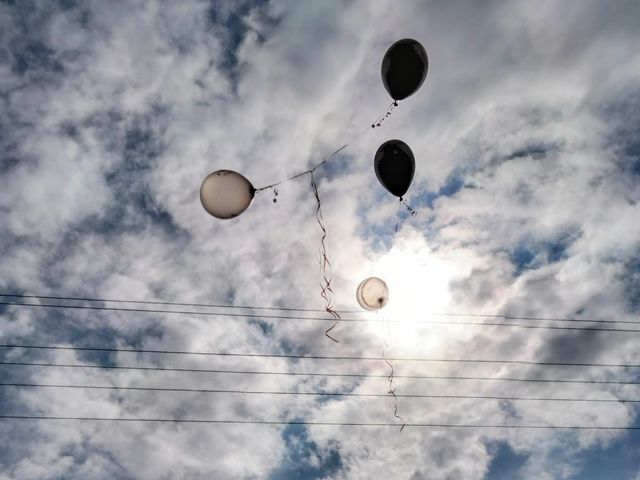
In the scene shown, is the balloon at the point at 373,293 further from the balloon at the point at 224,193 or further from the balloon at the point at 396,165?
the balloon at the point at 224,193

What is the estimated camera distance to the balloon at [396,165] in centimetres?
536

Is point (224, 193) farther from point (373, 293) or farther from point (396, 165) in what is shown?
point (373, 293)

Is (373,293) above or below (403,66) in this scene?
below

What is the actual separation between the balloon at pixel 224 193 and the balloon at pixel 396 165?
6.34 ft

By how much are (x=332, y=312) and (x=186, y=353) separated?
4.09 m

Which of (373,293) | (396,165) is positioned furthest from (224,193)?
(373,293)

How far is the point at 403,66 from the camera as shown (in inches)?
205

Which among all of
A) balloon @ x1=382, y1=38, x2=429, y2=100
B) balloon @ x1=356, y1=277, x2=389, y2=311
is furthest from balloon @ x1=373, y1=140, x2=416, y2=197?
balloon @ x1=356, y1=277, x2=389, y2=311

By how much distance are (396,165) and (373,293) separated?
2.20 meters

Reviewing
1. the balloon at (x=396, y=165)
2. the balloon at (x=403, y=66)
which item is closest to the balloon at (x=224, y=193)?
the balloon at (x=396, y=165)

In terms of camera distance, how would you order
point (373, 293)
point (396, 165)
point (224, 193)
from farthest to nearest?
point (373, 293), point (396, 165), point (224, 193)

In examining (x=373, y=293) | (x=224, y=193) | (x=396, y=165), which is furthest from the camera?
(x=373, y=293)

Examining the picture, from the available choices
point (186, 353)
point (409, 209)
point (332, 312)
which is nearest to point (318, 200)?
point (409, 209)

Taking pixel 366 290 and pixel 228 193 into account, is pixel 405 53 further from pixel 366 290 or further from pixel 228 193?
pixel 366 290
